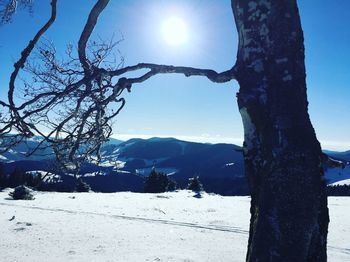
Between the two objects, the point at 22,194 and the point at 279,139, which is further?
the point at 22,194

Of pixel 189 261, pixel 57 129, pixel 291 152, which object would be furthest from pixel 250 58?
pixel 189 261

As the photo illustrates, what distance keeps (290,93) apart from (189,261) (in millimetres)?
7662

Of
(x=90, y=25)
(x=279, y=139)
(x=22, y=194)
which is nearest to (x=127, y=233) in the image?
(x=90, y=25)

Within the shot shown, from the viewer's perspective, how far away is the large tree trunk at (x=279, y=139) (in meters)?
3.32

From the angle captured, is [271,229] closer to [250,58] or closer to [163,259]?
[250,58]

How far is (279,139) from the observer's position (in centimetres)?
340

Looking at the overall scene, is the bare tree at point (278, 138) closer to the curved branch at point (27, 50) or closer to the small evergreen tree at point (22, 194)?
the curved branch at point (27, 50)

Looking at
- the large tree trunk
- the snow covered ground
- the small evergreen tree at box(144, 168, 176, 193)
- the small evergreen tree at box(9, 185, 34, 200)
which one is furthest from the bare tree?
the small evergreen tree at box(144, 168, 176, 193)

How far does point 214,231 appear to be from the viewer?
1429 cm

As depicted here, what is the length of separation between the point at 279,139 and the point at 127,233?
429 inches

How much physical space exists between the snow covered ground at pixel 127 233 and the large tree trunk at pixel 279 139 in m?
7.24

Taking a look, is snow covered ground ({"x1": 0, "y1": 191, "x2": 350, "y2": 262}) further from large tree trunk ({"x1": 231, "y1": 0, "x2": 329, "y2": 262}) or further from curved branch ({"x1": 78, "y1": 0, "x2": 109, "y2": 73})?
large tree trunk ({"x1": 231, "y1": 0, "x2": 329, "y2": 262})

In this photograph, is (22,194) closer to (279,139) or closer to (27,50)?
(27,50)

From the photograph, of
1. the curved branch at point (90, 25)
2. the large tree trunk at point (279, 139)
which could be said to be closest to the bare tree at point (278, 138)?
the large tree trunk at point (279, 139)
